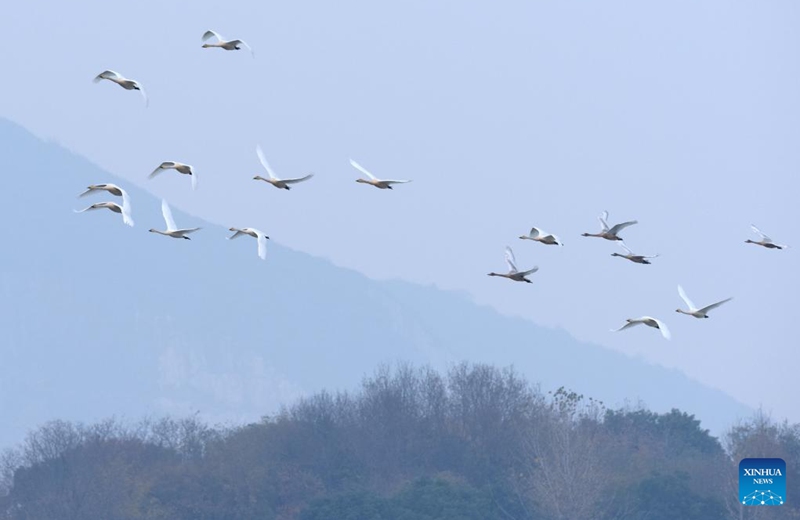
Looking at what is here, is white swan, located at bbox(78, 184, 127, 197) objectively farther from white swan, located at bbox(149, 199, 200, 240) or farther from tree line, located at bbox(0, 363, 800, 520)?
tree line, located at bbox(0, 363, 800, 520)

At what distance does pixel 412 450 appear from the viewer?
10162 cm

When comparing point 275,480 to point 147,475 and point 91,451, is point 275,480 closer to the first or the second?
point 147,475

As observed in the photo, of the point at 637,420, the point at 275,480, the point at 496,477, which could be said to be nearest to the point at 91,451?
the point at 275,480

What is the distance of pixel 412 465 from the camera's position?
328 feet

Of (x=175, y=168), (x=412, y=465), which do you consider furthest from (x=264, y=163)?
A: (x=412, y=465)

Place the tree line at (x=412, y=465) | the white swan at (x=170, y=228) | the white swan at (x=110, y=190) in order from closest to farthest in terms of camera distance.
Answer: the white swan at (x=170, y=228) < the white swan at (x=110, y=190) < the tree line at (x=412, y=465)

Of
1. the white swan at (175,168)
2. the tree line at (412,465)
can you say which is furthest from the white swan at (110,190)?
the tree line at (412,465)

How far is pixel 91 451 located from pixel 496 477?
27931mm

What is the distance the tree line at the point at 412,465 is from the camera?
3351 inches

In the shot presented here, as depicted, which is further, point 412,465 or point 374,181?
point 412,465

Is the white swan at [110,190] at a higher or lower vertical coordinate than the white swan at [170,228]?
higher

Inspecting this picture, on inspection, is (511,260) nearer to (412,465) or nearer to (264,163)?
(264,163)

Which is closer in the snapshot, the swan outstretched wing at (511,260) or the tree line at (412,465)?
the swan outstretched wing at (511,260)

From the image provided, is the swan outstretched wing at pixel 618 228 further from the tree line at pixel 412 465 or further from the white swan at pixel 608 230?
the tree line at pixel 412 465
